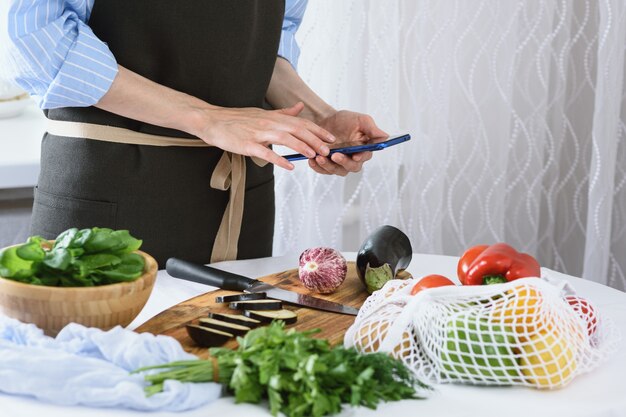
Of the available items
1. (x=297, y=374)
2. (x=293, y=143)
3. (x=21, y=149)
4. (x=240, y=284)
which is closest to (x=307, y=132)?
(x=293, y=143)

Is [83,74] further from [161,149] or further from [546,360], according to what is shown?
[546,360]

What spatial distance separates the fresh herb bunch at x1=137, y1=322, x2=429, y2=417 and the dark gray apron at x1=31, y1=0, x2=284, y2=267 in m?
0.63

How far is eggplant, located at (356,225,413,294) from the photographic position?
133 cm

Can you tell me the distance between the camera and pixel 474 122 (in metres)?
2.42

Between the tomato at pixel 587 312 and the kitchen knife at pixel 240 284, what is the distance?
10.6 inches

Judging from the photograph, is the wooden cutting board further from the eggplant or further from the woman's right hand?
the woman's right hand

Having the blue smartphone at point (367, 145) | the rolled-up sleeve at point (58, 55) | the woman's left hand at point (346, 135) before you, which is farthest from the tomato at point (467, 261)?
the rolled-up sleeve at point (58, 55)

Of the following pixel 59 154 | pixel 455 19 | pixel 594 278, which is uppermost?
pixel 455 19

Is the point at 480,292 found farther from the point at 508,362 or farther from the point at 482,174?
the point at 482,174

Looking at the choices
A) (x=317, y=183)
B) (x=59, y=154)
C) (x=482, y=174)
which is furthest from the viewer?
(x=482, y=174)

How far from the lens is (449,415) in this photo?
3.19 ft

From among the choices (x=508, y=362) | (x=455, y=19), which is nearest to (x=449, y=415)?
(x=508, y=362)

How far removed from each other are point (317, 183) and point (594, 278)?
764 millimetres

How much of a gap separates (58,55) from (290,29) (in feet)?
1.91
